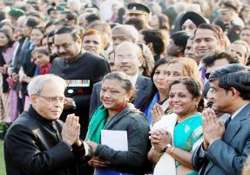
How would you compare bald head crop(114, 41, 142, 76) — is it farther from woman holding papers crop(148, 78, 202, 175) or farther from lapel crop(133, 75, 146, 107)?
woman holding papers crop(148, 78, 202, 175)

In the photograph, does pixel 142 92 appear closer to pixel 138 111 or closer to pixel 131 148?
pixel 138 111

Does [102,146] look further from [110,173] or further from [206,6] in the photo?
[206,6]

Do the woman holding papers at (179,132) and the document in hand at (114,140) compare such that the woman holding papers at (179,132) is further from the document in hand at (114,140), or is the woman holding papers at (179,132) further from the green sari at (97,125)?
the green sari at (97,125)

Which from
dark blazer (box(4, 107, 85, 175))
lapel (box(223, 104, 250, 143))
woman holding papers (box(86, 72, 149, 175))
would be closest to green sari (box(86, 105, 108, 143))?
woman holding papers (box(86, 72, 149, 175))

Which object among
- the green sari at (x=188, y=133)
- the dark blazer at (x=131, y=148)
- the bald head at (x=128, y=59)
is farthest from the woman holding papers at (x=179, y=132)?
the bald head at (x=128, y=59)

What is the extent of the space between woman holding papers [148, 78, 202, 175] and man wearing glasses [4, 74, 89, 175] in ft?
2.13

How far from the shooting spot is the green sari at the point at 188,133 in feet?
20.4

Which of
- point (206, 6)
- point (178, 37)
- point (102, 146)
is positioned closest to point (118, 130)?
point (102, 146)

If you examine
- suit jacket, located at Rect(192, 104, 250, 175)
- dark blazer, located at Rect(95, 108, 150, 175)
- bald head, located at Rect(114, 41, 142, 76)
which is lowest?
dark blazer, located at Rect(95, 108, 150, 175)

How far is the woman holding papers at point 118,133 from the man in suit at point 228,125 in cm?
107

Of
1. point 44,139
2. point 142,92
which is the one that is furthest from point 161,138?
point 142,92

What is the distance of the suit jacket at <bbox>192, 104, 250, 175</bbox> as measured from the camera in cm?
539

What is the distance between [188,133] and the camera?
624 cm

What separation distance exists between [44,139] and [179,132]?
3.53ft
